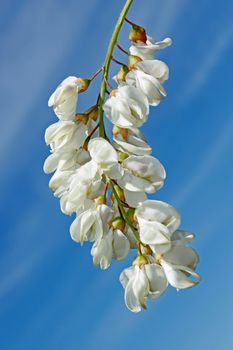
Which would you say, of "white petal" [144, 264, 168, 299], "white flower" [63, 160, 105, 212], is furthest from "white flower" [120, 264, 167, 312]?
"white flower" [63, 160, 105, 212]

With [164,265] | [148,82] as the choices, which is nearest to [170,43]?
[148,82]

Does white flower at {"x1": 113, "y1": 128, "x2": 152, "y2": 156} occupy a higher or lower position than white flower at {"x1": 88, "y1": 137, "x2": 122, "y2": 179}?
higher

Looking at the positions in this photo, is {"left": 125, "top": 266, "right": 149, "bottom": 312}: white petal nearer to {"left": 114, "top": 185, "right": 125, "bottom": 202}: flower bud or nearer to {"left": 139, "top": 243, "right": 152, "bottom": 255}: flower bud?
{"left": 139, "top": 243, "right": 152, "bottom": 255}: flower bud

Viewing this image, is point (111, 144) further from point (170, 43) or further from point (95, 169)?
point (170, 43)

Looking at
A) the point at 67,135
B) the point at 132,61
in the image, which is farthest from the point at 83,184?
the point at 132,61

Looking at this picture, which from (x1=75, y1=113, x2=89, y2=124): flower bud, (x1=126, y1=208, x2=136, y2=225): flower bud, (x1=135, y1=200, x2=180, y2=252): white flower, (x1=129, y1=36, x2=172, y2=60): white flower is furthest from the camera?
(x1=129, y1=36, x2=172, y2=60): white flower

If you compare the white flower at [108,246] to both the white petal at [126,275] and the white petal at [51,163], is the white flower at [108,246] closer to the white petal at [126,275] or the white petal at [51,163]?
the white petal at [126,275]
